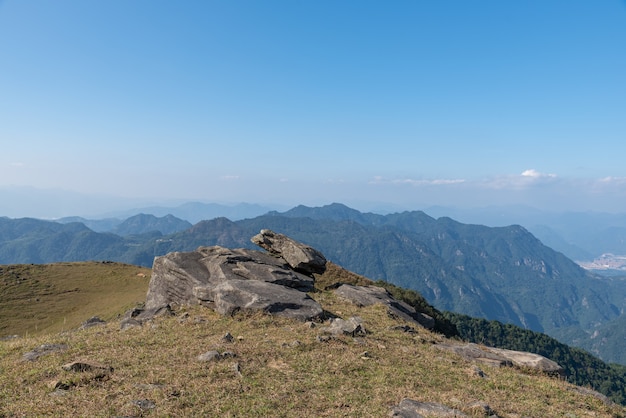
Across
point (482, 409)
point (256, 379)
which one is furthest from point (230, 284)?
point (482, 409)

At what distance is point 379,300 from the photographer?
32312 mm

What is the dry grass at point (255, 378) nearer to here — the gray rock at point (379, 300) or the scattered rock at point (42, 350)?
the scattered rock at point (42, 350)

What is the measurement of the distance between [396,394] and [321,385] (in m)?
2.98

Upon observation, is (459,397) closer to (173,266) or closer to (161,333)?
(161,333)

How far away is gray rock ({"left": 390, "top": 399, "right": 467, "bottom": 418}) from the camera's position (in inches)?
465

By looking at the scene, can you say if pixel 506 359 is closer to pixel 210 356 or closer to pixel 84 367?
pixel 210 356

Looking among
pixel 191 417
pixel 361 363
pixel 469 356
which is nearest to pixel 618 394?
pixel 469 356

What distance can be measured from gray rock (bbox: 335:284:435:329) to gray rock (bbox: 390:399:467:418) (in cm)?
1744

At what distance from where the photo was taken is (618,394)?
454 ft

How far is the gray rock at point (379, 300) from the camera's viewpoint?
3161 centimetres

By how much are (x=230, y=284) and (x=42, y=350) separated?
11.1 m

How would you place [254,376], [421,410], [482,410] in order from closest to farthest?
[421,410] < [482,410] < [254,376]

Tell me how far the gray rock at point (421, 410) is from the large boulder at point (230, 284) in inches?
450

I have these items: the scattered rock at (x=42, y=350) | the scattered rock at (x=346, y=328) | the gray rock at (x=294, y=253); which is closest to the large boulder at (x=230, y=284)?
the gray rock at (x=294, y=253)
